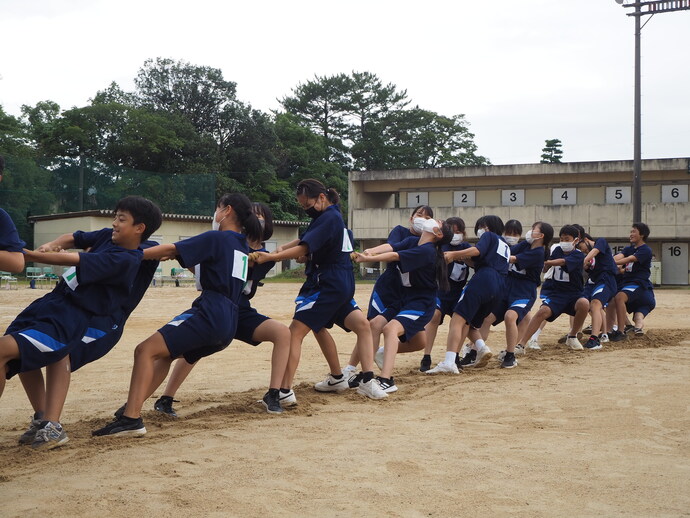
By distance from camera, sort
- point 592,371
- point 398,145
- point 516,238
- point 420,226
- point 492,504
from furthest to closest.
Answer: point 398,145, point 516,238, point 592,371, point 420,226, point 492,504

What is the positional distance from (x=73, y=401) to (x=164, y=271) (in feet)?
98.1

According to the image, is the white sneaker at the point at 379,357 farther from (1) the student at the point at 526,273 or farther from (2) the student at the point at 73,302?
(2) the student at the point at 73,302

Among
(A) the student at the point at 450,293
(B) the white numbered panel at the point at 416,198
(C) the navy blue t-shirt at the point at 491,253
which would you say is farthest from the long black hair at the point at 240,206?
(B) the white numbered panel at the point at 416,198

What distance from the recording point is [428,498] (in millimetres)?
3998

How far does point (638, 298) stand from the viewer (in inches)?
511

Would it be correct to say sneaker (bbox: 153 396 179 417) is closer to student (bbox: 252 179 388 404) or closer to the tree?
student (bbox: 252 179 388 404)

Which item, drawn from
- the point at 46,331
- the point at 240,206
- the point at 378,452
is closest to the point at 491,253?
the point at 240,206

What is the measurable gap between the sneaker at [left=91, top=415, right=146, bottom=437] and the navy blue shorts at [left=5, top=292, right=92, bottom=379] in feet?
2.28

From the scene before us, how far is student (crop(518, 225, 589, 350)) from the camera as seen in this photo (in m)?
11.0

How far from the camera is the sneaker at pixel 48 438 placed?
16.2 feet

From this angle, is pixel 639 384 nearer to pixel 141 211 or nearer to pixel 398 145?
pixel 141 211

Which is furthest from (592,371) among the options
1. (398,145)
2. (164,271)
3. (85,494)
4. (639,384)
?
(398,145)

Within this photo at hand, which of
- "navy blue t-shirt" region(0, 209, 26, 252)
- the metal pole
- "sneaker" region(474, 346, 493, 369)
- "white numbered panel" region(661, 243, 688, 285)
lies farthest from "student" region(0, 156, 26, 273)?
"white numbered panel" region(661, 243, 688, 285)

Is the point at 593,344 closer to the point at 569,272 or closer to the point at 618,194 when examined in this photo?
the point at 569,272
